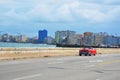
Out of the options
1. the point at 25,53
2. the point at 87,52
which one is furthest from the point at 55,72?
the point at 87,52

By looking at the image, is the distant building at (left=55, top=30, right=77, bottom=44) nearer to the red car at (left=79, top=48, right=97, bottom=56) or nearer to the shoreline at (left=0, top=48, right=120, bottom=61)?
the shoreline at (left=0, top=48, right=120, bottom=61)

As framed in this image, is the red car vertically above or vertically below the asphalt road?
above

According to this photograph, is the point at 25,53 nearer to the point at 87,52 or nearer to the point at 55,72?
the point at 87,52

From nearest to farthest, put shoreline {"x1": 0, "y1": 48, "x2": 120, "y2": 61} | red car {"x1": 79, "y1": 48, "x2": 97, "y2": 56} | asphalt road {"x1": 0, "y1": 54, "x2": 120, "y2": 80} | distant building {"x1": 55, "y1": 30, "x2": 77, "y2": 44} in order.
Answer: asphalt road {"x1": 0, "y1": 54, "x2": 120, "y2": 80}, shoreline {"x1": 0, "y1": 48, "x2": 120, "y2": 61}, red car {"x1": 79, "y1": 48, "x2": 97, "y2": 56}, distant building {"x1": 55, "y1": 30, "x2": 77, "y2": 44}

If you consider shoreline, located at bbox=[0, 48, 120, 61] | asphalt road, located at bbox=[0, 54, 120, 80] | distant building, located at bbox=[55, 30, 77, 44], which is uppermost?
distant building, located at bbox=[55, 30, 77, 44]

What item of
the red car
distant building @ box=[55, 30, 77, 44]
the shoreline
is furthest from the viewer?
distant building @ box=[55, 30, 77, 44]

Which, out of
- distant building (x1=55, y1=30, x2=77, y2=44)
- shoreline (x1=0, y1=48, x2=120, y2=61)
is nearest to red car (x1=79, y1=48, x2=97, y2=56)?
shoreline (x1=0, y1=48, x2=120, y2=61)

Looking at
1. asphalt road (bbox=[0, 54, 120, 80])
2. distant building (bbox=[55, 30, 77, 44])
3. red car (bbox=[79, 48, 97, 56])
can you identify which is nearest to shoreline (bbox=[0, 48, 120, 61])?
red car (bbox=[79, 48, 97, 56])

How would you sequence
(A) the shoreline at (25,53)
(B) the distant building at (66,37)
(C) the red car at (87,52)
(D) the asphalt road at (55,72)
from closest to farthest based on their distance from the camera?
(D) the asphalt road at (55,72)
(A) the shoreline at (25,53)
(C) the red car at (87,52)
(B) the distant building at (66,37)

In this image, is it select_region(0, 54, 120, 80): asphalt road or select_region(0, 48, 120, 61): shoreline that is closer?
select_region(0, 54, 120, 80): asphalt road

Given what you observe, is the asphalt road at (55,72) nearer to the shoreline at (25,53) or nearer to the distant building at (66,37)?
the shoreline at (25,53)

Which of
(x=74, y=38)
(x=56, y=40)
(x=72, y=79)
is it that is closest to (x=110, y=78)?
(x=72, y=79)

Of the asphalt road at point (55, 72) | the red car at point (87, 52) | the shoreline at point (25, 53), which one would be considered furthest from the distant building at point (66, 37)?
the asphalt road at point (55, 72)

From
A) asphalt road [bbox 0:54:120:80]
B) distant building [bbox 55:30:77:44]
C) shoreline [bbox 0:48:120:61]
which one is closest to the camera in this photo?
asphalt road [bbox 0:54:120:80]
